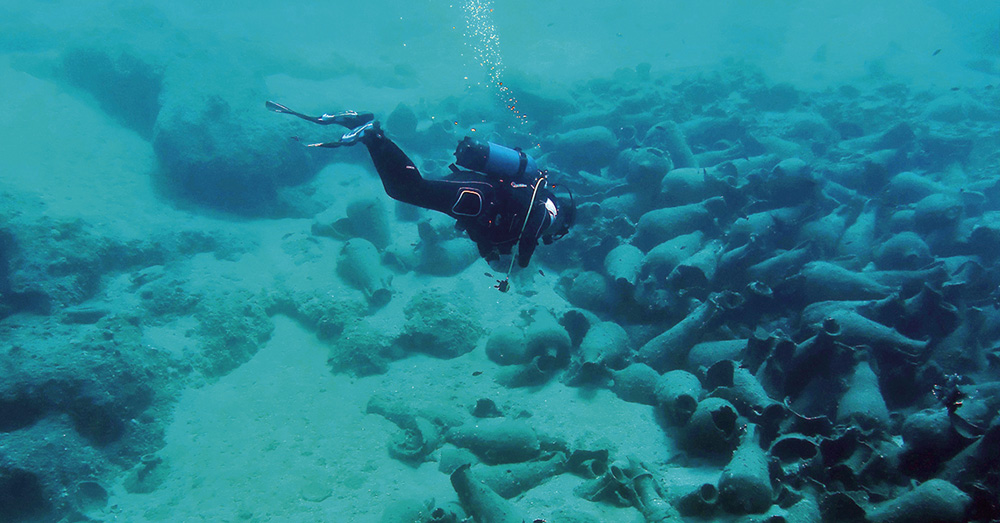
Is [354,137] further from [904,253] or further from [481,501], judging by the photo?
[904,253]

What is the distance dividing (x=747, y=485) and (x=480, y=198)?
3.66m

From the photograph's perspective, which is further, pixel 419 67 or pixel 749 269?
pixel 419 67

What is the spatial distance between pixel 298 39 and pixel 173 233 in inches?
1369

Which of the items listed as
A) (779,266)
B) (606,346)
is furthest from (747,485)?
(779,266)

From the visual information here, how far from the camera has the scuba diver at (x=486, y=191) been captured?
13.8 feet

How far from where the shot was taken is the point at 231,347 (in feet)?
26.8

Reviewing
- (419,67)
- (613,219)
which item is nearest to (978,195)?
(613,219)

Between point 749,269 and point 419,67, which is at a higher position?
point 749,269

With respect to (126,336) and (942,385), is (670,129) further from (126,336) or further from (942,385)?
(126,336)

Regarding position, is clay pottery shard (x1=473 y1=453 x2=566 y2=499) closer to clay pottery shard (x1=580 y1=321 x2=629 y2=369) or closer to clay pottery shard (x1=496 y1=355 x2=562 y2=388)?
clay pottery shard (x1=496 y1=355 x2=562 y2=388)

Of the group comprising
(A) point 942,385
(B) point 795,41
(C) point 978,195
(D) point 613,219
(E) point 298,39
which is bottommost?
(E) point 298,39

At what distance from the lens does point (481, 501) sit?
4.55 metres

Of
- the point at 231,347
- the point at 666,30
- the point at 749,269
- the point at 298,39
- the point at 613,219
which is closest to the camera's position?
the point at 749,269

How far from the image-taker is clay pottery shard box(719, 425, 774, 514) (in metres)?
3.89
